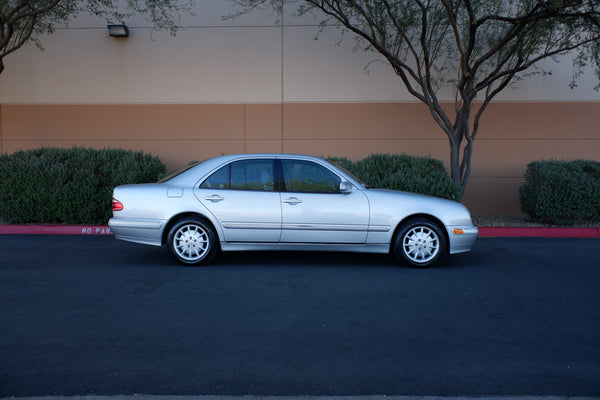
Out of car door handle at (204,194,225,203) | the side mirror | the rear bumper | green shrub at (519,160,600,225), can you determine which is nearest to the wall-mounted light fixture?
the rear bumper

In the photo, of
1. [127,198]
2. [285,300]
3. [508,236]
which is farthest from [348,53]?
[285,300]

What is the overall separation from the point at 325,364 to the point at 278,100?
9.98m

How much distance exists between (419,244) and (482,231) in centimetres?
367

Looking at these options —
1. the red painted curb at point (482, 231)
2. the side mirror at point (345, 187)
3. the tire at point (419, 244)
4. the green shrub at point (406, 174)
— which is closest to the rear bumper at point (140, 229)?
the side mirror at point (345, 187)

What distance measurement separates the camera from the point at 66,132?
1319 cm

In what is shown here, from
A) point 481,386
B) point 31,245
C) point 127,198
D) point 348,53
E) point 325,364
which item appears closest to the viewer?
point 481,386

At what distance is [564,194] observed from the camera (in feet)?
33.8

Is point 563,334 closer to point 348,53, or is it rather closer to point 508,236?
point 508,236

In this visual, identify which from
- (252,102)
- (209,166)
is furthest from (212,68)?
(209,166)

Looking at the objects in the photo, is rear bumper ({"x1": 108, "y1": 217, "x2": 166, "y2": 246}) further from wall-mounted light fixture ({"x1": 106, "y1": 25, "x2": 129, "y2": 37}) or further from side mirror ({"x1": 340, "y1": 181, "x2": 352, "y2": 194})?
wall-mounted light fixture ({"x1": 106, "y1": 25, "x2": 129, "y2": 37})

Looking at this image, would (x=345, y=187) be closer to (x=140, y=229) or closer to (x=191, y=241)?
(x=191, y=241)

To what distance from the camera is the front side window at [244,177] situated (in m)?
7.04

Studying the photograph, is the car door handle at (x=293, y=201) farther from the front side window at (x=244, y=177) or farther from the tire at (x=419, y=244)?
Answer: the tire at (x=419, y=244)

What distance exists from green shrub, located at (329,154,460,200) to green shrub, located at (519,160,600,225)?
5.88 feet
